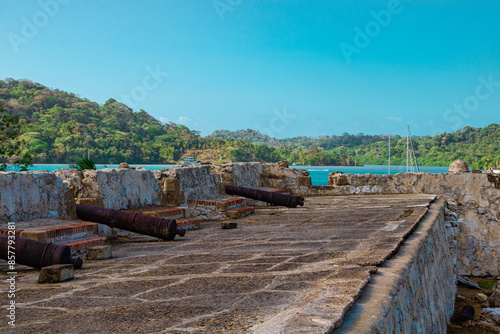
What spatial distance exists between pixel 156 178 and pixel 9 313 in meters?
5.26

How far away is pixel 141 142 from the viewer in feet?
362

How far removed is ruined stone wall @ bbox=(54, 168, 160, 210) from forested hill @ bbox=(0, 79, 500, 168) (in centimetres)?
7669

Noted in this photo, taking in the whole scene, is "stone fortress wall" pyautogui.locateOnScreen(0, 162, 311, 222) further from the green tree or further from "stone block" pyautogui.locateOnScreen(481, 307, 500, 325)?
the green tree

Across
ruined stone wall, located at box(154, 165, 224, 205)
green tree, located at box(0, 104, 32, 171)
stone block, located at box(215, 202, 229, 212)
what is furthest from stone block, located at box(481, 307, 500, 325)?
green tree, located at box(0, 104, 32, 171)

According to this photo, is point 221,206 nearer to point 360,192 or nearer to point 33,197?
point 33,197

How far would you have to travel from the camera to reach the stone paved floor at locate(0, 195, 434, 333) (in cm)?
231

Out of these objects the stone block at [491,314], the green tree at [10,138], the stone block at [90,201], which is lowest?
the stone block at [491,314]

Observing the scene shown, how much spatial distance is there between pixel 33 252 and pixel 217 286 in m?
1.83

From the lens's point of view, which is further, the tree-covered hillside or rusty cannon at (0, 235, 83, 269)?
the tree-covered hillside

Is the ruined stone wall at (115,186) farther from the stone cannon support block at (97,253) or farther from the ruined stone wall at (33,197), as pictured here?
the stone cannon support block at (97,253)

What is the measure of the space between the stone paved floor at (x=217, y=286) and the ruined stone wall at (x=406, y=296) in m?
0.09

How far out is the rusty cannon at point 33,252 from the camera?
3.90m

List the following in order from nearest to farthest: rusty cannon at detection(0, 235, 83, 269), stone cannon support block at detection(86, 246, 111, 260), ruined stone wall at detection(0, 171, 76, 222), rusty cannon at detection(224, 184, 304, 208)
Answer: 1. rusty cannon at detection(0, 235, 83, 269)
2. stone cannon support block at detection(86, 246, 111, 260)
3. ruined stone wall at detection(0, 171, 76, 222)
4. rusty cannon at detection(224, 184, 304, 208)

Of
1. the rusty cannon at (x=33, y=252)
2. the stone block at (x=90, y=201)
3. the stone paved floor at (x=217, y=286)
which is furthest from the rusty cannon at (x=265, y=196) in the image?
the rusty cannon at (x=33, y=252)
